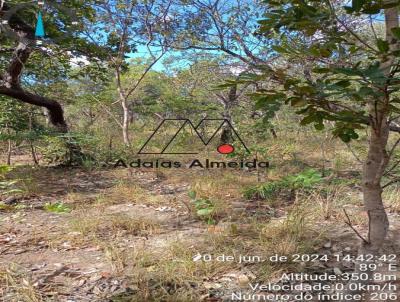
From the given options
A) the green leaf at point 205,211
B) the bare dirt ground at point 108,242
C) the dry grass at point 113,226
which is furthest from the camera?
the green leaf at point 205,211

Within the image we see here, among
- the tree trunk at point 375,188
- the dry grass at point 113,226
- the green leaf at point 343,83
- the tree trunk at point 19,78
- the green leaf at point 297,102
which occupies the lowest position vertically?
the dry grass at point 113,226

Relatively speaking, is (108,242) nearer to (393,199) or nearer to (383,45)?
(383,45)

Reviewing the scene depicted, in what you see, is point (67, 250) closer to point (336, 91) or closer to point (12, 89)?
point (336, 91)

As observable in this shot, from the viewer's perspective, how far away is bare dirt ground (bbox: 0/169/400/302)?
195 centimetres

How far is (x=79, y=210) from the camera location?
134 inches

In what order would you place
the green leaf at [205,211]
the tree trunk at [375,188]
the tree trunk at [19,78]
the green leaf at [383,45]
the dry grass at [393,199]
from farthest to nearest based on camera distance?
1. the tree trunk at [19,78]
2. the dry grass at [393,199]
3. the green leaf at [205,211]
4. the tree trunk at [375,188]
5. the green leaf at [383,45]

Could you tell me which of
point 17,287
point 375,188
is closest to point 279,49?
point 375,188

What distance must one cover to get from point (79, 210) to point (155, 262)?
4.96ft

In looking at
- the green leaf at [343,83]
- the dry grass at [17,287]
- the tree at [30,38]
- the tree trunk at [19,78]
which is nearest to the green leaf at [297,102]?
the green leaf at [343,83]

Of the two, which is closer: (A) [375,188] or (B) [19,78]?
(A) [375,188]

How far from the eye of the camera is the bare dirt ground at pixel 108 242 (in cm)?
195

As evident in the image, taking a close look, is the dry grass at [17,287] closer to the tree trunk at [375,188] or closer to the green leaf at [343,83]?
the tree trunk at [375,188]

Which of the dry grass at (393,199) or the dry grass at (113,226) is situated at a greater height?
the dry grass at (393,199)

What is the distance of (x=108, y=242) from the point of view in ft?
8.60
